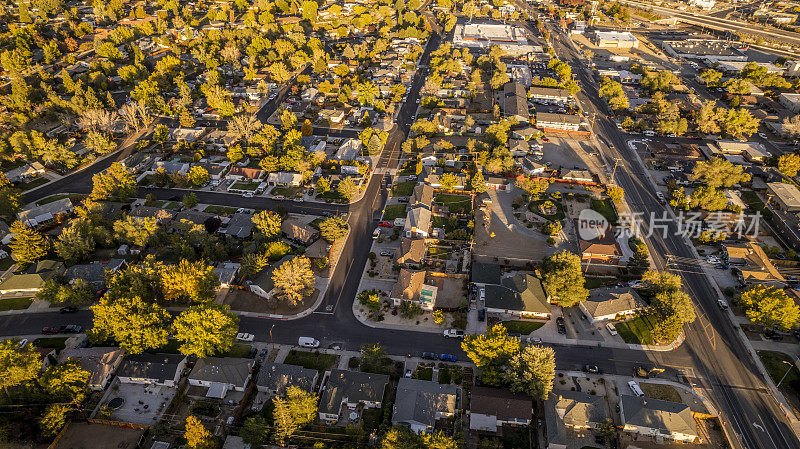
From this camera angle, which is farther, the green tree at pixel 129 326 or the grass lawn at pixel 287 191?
the grass lawn at pixel 287 191

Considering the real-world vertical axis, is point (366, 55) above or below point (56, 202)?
above

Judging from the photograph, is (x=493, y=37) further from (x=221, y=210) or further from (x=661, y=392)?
(x=661, y=392)

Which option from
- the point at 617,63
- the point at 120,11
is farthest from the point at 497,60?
the point at 120,11

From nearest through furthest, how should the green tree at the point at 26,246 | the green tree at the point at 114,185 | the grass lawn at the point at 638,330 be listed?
the grass lawn at the point at 638,330
the green tree at the point at 26,246
the green tree at the point at 114,185

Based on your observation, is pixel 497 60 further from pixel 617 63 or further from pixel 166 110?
pixel 166 110

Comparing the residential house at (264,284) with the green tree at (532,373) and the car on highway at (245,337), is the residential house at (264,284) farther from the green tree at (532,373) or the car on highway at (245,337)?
the green tree at (532,373)

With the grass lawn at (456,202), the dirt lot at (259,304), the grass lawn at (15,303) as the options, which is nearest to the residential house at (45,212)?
the grass lawn at (15,303)

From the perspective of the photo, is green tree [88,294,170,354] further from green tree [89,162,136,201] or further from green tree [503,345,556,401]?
green tree [503,345,556,401]
